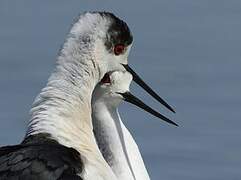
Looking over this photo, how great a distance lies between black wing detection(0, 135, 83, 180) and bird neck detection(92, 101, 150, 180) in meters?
1.65

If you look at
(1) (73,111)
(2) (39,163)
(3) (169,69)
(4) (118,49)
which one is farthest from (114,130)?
(3) (169,69)

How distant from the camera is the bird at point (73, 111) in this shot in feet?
35.0

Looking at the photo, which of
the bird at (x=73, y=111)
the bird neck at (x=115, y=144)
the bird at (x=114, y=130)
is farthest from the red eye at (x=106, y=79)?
the bird at (x=73, y=111)

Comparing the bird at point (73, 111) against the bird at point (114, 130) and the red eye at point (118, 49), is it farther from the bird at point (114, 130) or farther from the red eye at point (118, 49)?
the bird at point (114, 130)

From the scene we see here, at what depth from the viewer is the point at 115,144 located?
1262 centimetres

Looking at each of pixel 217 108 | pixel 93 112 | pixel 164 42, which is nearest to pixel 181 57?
pixel 164 42

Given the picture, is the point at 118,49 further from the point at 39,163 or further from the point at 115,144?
the point at 39,163

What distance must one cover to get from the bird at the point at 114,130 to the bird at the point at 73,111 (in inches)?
21.8

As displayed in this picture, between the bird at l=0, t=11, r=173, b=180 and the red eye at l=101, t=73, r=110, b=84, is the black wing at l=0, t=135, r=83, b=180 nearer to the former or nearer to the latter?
the bird at l=0, t=11, r=173, b=180

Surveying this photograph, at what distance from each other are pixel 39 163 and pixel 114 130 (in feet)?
6.86

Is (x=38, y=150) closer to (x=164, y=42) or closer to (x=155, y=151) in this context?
(x=155, y=151)

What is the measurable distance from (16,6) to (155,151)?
14.9ft

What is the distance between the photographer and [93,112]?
501 inches

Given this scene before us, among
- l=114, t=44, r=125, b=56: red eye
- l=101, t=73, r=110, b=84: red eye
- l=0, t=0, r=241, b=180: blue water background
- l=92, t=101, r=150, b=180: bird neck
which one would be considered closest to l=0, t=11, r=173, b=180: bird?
l=114, t=44, r=125, b=56: red eye
